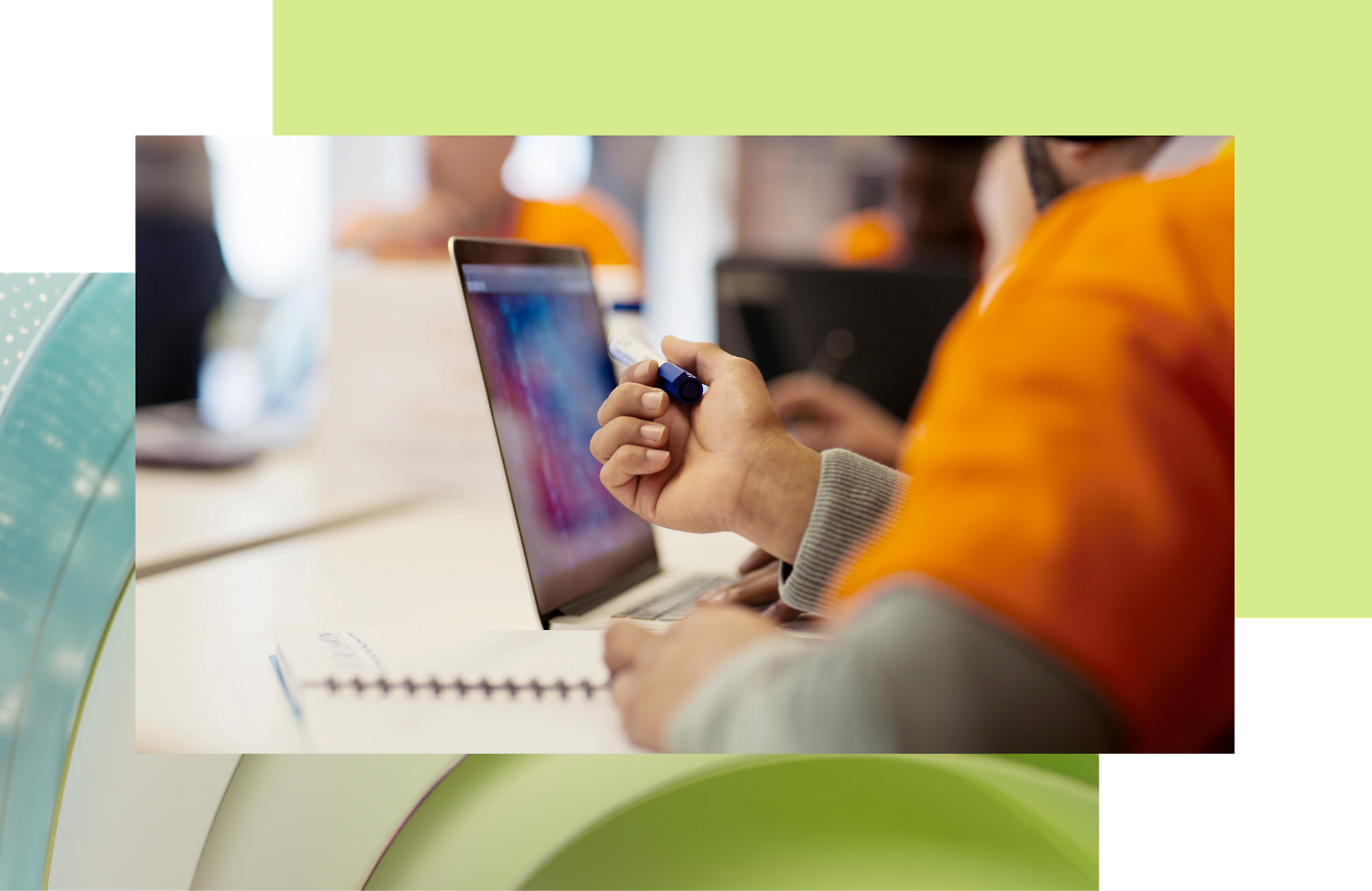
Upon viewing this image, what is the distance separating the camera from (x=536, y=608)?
99cm

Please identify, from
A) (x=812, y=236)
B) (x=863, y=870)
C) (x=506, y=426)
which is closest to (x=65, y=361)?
(x=506, y=426)

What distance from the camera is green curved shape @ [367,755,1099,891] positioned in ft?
3.42

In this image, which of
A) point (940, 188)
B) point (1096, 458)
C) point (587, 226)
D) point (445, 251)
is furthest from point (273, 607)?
point (940, 188)

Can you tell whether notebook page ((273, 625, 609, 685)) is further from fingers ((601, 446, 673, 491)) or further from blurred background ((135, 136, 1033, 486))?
blurred background ((135, 136, 1033, 486))

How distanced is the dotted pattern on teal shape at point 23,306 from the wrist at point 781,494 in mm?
804

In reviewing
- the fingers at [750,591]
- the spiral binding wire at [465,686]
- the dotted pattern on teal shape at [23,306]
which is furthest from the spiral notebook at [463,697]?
the dotted pattern on teal shape at [23,306]

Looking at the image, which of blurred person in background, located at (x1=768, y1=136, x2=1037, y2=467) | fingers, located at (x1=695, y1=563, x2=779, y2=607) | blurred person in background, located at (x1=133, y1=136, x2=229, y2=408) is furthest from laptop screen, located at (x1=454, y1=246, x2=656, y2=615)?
blurred person in background, located at (x1=133, y1=136, x2=229, y2=408)

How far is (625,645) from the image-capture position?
0.94m

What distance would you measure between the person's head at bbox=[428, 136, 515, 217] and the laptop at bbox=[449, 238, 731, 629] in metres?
0.13

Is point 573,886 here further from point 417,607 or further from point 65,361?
point 65,361

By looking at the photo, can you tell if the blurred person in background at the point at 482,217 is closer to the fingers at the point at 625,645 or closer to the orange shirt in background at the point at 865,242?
the orange shirt in background at the point at 865,242

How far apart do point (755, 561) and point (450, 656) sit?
322mm

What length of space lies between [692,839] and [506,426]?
511 mm

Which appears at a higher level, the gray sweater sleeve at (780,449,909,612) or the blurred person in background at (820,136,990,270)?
the blurred person in background at (820,136,990,270)
